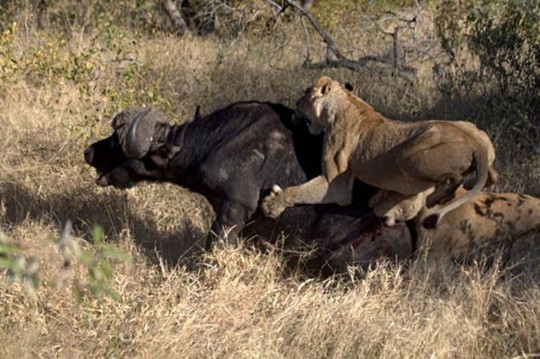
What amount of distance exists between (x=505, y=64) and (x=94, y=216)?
4973 mm

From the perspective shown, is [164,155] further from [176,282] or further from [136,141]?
[176,282]

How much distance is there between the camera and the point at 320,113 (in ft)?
21.6

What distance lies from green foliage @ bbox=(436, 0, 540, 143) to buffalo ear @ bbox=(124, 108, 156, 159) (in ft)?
12.4

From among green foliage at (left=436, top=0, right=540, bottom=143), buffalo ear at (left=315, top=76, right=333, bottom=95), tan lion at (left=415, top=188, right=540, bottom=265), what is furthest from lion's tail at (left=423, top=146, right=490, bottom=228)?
green foliage at (left=436, top=0, right=540, bottom=143)

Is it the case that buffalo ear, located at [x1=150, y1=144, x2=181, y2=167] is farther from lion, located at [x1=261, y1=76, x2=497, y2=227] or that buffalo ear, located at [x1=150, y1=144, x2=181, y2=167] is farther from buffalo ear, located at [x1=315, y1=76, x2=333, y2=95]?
buffalo ear, located at [x1=315, y1=76, x2=333, y2=95]

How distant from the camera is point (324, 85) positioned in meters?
6.59

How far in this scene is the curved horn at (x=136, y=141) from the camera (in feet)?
22.5

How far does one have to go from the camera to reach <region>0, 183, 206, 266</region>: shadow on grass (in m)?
7.81

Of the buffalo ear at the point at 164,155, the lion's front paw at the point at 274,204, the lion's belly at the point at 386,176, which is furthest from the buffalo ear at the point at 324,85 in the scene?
the buffalo ear at the point at 164,155

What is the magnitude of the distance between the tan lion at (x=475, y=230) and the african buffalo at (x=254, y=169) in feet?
0.72

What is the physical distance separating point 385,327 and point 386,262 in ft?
2.57

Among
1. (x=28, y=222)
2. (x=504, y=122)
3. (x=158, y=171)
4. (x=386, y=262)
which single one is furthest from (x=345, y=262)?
(x=504, y=122)

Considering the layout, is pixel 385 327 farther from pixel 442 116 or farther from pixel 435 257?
pixel 442 116

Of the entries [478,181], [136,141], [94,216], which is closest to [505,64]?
[94,216]
